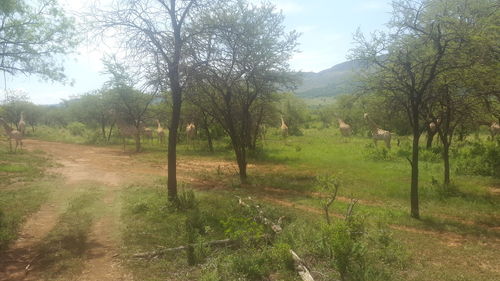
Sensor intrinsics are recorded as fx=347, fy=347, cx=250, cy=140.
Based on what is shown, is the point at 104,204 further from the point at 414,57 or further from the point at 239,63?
the point at 414,57

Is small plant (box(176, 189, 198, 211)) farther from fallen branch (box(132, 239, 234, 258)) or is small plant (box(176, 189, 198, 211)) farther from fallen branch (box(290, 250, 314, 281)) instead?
fallen branch (box(290, 250, 314, 281))

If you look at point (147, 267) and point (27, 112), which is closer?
point (147, 267)

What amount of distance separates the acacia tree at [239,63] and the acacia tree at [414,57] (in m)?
5.10

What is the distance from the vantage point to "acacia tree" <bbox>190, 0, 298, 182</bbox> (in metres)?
13.0

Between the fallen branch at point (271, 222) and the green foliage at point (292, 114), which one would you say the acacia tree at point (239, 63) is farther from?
the green foliage at point (292, 114)

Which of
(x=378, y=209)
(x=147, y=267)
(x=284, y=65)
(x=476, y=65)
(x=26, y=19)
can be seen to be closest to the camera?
(x=147, y=267)

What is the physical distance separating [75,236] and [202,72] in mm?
6464

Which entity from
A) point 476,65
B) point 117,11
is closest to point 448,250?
point 476,65

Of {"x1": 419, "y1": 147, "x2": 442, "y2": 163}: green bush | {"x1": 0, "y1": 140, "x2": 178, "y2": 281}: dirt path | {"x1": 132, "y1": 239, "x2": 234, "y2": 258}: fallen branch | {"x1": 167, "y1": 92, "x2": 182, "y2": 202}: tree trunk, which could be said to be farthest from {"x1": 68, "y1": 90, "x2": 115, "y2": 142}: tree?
{"x1": 132, "y1": 239, "x2": 234, "y2": 258}: fallen branch

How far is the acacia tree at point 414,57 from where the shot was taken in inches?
413

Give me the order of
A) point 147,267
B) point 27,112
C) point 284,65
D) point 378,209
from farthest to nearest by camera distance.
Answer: point 27,112
point 284,65
point 378,209
point 147,267

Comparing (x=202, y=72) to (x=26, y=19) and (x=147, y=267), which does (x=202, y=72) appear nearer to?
(x=26, y=19)

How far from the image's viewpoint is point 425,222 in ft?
35.0

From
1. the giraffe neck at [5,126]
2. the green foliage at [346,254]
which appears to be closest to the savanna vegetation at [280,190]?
the green foliage at [346,254]
